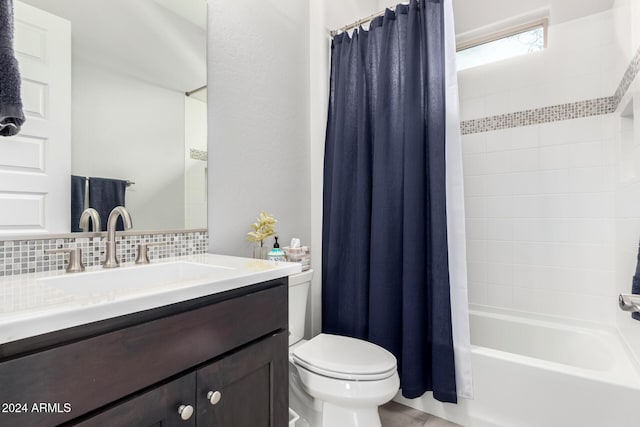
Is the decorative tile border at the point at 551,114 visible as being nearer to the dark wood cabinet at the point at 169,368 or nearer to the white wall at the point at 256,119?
the white wall at the point at 256,119

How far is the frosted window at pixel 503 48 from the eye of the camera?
2.18m

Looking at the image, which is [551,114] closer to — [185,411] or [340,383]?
[340,383]

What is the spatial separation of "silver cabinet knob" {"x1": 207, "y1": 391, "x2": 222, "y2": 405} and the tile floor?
3.84ft

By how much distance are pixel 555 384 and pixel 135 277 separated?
1.71 meters

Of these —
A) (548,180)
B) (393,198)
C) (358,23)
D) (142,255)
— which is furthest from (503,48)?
(142,255)

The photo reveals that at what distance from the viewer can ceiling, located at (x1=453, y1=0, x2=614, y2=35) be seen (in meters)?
1.95

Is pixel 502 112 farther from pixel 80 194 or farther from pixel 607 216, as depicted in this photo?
pixel 80 194

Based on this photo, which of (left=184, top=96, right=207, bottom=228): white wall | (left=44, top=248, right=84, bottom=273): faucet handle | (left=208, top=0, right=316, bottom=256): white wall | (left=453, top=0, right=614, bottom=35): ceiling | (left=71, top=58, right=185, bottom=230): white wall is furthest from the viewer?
(left=453, top=0, right=614, bottom=35): ceiling

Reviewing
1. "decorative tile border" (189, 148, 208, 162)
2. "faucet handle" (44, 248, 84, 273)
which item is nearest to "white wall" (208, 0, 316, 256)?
"decorative tile border" (189, 148, 208, 162)

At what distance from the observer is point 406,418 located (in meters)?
1.67

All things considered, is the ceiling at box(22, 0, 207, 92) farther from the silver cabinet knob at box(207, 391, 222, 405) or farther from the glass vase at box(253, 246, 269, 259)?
the silver cabinet knob at box(207, 391, 222, 405)

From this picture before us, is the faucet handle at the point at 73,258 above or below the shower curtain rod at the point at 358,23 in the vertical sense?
below

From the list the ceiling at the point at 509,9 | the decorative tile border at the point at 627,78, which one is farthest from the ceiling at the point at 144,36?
the decorative tile border at the point at 627,78

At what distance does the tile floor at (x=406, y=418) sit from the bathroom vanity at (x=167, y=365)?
0.90 m
